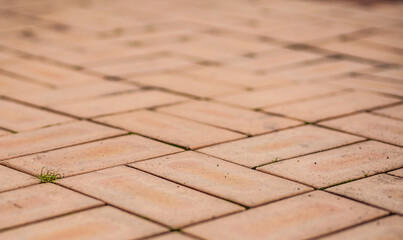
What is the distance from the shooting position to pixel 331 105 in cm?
359

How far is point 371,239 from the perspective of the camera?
2.10 meters

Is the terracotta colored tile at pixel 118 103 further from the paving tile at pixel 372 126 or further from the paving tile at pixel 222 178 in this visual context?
the paving tile at pixel 372 126

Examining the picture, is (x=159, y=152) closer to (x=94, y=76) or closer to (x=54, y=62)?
(x=94, y=76)

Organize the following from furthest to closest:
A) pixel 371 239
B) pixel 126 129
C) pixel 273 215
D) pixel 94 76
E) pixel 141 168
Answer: pixel 94 76 → pixel 126 129 → pixel 141 168 → pixel 273 215 → pixel 371 239

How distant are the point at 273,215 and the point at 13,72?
94.4 inches

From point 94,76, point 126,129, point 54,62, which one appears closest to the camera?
point 126,129

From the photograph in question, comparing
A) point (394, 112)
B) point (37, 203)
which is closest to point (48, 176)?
point (37, 203)

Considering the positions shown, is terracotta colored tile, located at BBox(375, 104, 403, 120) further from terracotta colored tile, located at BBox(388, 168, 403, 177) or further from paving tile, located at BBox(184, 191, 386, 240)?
paving tile, located at BBox(184, 191, 386, 240)

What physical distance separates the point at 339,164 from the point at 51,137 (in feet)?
4.06

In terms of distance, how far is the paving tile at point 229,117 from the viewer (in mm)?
3234

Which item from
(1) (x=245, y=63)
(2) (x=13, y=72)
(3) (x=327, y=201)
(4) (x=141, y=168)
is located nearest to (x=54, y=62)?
(2) (x=13, y=72)

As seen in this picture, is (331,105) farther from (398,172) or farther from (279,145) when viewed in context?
(398,172)

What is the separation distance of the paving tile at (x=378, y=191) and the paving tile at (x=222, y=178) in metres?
0.15

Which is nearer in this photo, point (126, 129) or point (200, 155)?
point (200, 155)
